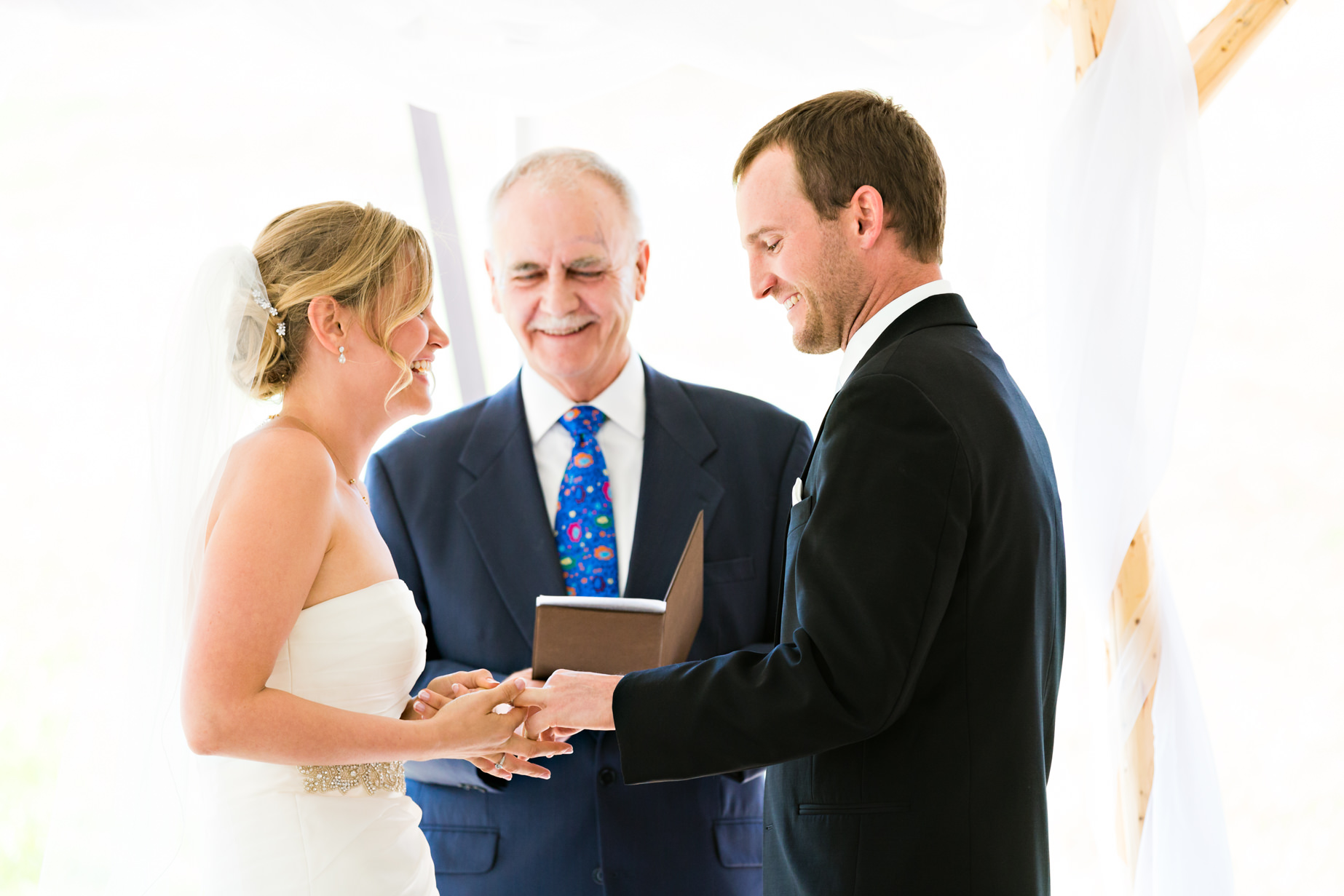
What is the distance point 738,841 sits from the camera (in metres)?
2.09

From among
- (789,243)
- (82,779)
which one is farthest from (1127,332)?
(82,779)

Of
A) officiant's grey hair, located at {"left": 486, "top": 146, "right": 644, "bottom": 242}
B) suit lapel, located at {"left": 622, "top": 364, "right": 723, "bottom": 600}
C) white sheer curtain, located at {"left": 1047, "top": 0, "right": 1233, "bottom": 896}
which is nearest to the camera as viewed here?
suit lapel, located at {"left": 622, "top": 364, "right": 723, "bottom": 600}

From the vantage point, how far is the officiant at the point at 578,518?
6.71 ft

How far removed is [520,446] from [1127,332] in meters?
1.45

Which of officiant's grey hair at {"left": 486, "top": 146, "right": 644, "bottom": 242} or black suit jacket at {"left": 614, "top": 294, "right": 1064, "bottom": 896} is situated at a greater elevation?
officiant's grey hair at {"left": 486, "top": 146, "right": 644, "bottom": 242}

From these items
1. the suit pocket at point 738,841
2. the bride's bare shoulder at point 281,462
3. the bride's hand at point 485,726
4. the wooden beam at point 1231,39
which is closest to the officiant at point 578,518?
the suit pocket at point 738,841

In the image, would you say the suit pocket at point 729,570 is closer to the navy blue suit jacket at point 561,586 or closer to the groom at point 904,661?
the navy blue suit jacket at point 561,586

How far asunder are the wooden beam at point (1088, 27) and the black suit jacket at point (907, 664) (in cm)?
131

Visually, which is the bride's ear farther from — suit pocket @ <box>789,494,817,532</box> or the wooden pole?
the wooden pole

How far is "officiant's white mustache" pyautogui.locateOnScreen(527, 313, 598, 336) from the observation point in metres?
2.31

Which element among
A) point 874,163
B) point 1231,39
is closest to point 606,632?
point 874,163

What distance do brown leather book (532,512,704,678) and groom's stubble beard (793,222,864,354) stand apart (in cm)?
39

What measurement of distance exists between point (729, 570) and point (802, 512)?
736mm

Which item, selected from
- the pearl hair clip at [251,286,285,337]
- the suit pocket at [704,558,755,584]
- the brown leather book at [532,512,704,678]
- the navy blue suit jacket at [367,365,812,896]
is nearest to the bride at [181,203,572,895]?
the pearl hair clip at [251,286,285,337]
